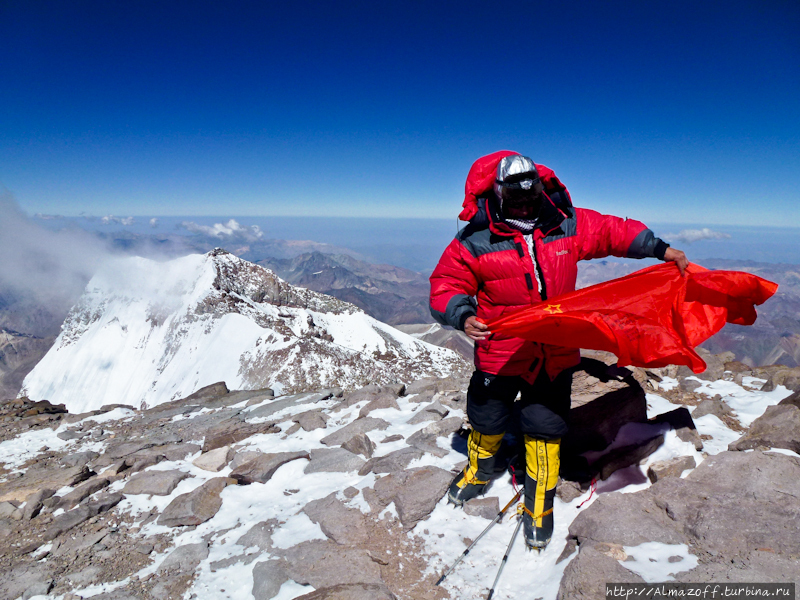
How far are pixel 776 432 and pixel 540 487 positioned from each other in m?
4.24

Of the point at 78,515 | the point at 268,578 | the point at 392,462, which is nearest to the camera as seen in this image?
the point at 268,578

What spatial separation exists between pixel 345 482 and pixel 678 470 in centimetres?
564

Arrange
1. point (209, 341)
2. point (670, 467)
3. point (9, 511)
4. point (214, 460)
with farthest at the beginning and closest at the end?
point (209, 341) → point (214, 460) → point (9, 511) → point (670, 467)

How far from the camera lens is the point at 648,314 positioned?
452 centimetres

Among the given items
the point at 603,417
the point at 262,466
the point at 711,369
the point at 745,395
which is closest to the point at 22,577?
the point at 262,466

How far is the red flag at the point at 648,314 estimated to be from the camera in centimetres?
431

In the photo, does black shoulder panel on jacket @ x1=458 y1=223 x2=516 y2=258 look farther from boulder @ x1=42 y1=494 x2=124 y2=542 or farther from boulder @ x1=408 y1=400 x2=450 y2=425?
boulder @ x1=42 y1=494 x2=124 y2=542

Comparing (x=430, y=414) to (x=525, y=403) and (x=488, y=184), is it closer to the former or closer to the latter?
(x=525, y=403)

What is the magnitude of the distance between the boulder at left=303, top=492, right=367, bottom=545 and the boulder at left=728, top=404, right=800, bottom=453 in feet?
20.2

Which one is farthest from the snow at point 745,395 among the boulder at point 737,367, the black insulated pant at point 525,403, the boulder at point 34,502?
the boulder at point 34,502

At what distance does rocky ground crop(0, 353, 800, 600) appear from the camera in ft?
14.4

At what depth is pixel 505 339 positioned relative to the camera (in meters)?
4.80

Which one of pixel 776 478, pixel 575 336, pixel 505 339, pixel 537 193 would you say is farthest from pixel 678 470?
pixel 537 193

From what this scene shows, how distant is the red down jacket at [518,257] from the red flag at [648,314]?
0.28 m
